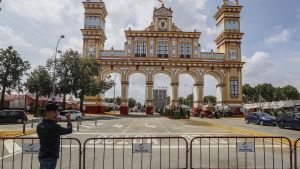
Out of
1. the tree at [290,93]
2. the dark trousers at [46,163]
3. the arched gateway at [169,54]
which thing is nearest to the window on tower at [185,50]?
the arched gateway at [169,54]

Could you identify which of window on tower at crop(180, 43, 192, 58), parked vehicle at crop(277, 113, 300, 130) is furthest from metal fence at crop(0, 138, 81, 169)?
window on tower at crop(180, 43, 192, 58)

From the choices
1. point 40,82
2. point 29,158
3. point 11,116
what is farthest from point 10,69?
point 29,158

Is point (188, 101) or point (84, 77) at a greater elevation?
point (84, 77)

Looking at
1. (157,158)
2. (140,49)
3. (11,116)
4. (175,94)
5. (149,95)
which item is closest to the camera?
(157,158)

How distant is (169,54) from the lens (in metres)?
68.7

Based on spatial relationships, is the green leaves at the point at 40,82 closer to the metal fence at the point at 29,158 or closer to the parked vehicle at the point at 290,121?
the parked vehicle at the point at 290,121

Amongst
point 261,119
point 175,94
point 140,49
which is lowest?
point 261,119

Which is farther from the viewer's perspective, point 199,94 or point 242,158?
point 199,94

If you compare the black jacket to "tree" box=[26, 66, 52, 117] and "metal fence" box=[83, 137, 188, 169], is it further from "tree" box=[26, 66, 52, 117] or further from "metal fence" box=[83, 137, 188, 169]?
"tree" box=[26, 66, 52, 117]

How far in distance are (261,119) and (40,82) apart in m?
31.5

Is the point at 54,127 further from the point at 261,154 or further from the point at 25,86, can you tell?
the point at 25,86

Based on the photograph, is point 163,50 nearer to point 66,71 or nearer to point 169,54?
point 169,54

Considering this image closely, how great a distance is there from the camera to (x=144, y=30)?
226 feet

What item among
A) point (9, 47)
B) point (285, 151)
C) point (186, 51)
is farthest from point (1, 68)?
point (285, 151)
